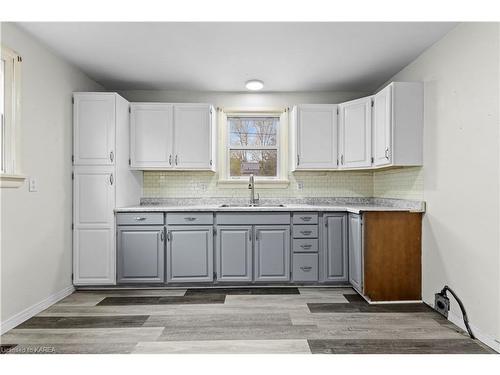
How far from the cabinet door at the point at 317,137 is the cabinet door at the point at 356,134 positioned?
109 mm

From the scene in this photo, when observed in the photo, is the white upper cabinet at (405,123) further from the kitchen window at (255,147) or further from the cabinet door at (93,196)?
the cabinet door at (93,196)

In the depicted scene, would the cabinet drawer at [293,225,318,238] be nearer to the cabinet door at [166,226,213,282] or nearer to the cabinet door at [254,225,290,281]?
the cabinet door at [254,225,290,281]

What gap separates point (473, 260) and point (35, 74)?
12.9 feet

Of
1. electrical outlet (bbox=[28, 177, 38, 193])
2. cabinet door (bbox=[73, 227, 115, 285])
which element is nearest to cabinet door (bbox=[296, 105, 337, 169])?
cabinet door (bbox=[73, 227, 115, 285])

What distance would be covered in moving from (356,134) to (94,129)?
2914mm

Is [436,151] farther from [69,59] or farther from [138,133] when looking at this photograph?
[69,59]

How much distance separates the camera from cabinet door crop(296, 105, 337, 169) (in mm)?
4152

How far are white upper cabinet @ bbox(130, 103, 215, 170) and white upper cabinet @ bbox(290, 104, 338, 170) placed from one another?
3.64ft

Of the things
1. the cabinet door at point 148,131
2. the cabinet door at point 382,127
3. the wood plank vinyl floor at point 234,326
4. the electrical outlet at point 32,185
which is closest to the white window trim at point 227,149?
the cabinet door at point 148,131

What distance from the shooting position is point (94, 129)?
363cm

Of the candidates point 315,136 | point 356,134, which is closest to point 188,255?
point 315,136

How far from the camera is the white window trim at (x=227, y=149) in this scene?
4469 mm

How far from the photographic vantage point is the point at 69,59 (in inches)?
135

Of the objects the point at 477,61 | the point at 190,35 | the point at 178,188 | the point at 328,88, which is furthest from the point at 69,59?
the point at 477,61
